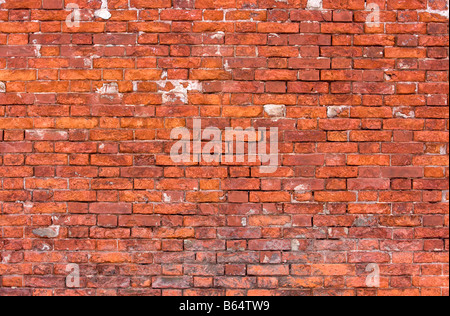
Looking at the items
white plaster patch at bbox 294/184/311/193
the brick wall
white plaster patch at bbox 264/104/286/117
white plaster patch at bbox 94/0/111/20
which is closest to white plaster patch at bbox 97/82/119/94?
the brick wall

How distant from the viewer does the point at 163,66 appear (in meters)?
2.42

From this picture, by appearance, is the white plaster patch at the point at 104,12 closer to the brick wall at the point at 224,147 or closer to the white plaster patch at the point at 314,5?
the brick wall at the point at 224,147

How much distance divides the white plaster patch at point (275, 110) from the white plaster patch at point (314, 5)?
67 centimetres

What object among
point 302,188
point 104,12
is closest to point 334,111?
point 302,188

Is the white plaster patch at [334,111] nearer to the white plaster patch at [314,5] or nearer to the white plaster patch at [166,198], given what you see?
the white plaster patch at [314,5]

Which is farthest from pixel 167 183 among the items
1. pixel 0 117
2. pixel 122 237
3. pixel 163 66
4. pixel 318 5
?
pixel 318 5

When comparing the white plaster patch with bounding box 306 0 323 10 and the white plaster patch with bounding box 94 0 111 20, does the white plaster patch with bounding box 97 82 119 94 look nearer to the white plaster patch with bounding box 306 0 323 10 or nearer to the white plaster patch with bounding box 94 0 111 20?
the white plaster patch with bounding box 94 0 111 20

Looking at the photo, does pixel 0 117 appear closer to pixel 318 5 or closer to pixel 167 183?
pixel 167 183

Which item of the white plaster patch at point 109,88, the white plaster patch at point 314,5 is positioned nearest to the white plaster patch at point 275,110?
the white plaster patch at point 314,5

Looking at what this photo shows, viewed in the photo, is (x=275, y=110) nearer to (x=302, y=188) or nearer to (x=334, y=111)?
(x=334, y=111)

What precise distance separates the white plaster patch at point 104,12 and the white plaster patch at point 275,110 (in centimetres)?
119

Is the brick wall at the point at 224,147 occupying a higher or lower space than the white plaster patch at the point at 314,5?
lower

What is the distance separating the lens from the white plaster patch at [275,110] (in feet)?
7.96

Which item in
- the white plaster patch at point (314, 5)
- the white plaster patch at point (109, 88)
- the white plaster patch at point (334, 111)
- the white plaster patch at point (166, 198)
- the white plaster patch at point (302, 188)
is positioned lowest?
the white plaster patch at point (166, 198)
